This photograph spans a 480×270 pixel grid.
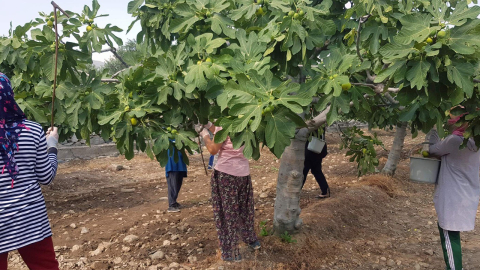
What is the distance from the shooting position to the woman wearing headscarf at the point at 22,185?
2.25 m

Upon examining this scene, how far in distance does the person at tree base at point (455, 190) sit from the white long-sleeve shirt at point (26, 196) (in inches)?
119

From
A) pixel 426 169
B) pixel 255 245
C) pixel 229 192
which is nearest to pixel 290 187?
pixel 255 245

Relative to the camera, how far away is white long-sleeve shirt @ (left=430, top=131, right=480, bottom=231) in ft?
10.9

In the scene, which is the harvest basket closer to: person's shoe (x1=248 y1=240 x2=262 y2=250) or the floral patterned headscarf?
person's shoe (x1=248 y1=240 x2=262 y2=250)

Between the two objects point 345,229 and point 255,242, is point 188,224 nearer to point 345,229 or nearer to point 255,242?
point 255,242

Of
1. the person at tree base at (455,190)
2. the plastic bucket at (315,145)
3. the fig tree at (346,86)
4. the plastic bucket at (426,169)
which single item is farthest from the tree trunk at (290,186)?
the fig tree at (346,86)

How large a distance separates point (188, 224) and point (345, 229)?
1.96m

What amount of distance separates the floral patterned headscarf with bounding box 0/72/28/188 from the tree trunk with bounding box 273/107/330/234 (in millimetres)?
2503

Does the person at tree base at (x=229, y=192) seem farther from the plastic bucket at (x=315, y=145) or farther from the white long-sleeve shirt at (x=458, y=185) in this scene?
the plastic bucket at (x=315, y=145)

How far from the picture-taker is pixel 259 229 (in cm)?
452

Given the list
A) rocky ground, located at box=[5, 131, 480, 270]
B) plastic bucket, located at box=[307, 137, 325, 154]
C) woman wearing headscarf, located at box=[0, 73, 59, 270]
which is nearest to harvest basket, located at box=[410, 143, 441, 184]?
rocky ground, located at box=[5, 131, 480, 270]

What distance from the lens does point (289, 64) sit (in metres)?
2.59

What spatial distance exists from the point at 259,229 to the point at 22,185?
109 inches

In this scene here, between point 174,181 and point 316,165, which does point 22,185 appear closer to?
point 174,181
